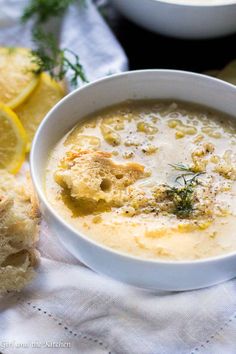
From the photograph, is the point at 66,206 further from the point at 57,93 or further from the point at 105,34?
the point at 105,34

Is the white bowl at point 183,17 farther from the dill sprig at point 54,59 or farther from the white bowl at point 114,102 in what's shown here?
the white bowl at point 114,102

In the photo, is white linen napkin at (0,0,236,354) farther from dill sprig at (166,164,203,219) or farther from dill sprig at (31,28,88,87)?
dill sprig at (31,28,88,87)

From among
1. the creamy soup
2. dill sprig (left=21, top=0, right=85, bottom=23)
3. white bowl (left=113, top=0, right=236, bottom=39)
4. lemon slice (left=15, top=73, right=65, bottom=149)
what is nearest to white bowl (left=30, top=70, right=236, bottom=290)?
the creamy soup

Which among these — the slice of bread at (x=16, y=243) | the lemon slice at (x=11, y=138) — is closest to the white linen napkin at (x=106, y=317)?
the slice of bread at (x=16, y=243)

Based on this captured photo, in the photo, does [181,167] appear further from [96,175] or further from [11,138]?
[11,138]

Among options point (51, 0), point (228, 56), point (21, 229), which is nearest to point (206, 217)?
point (21, 229)

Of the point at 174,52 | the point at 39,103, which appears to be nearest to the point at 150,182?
the point at 39,103

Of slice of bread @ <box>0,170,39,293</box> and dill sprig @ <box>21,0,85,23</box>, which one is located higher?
dill sprig @ <box>21,0,85,23</box>
